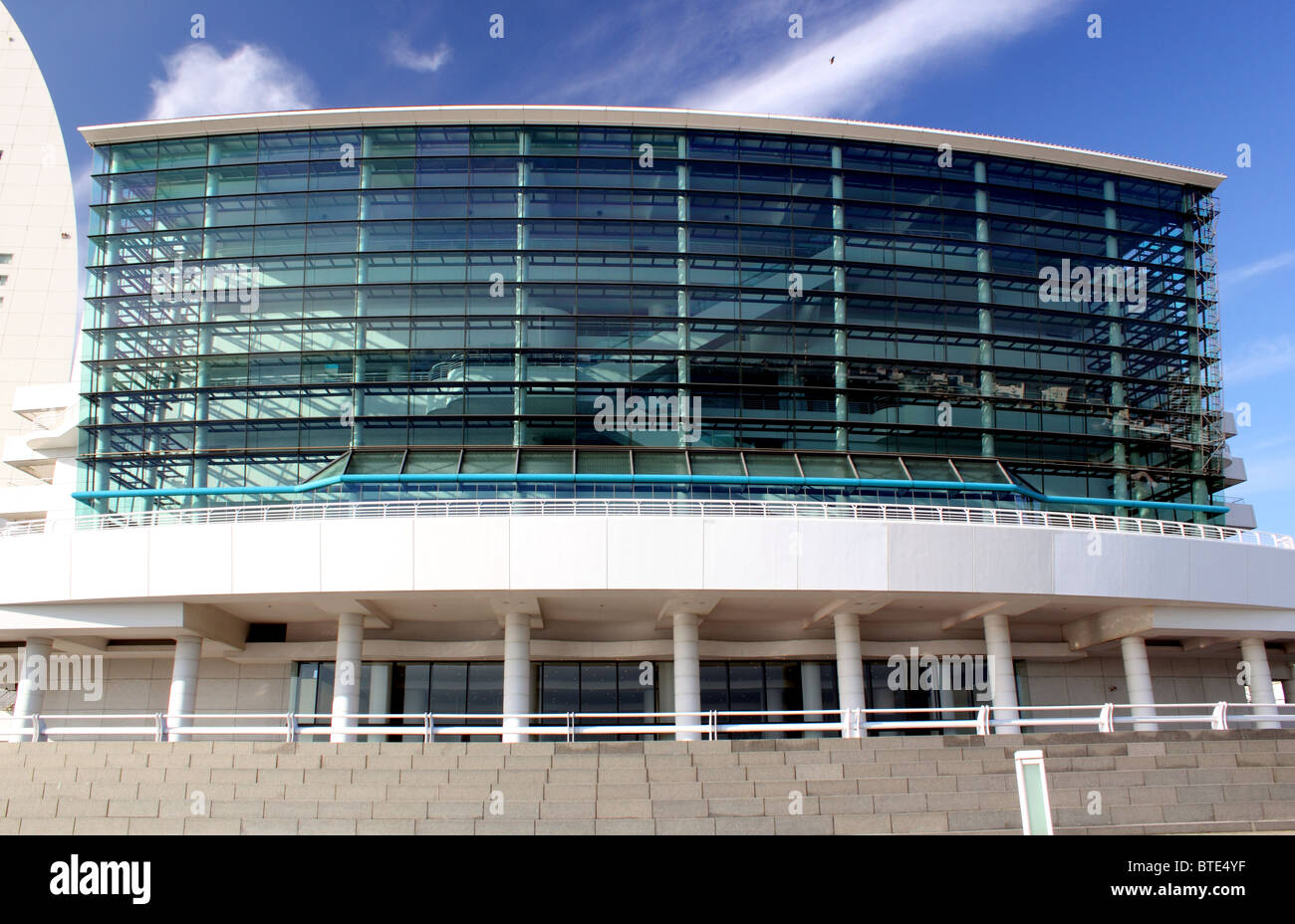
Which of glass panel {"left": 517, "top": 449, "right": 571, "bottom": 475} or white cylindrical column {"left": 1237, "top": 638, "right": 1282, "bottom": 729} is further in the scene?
glass panel {"left": 517, "top": 449, "right": 571, "bottom": 475}

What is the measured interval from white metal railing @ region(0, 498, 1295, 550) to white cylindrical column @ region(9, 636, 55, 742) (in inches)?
151

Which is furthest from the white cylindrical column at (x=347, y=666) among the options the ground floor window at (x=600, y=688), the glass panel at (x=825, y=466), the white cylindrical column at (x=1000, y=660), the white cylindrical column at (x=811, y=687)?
the white cylindrical column at (x=1000, y=660)

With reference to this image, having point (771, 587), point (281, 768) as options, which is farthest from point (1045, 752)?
point (281, 768)

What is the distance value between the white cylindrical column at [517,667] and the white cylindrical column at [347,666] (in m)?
4.78

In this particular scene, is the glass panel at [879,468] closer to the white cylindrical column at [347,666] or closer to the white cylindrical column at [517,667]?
the white cylindrical column at [517,667]

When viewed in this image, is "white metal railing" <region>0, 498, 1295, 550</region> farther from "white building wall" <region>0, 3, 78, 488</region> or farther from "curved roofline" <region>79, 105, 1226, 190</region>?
"white building wall" <region>0, 3, 78, 488</region>

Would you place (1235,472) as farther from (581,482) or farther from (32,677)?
(32,677)

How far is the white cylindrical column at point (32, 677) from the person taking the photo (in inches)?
1307

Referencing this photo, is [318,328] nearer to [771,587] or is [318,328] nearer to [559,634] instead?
[559,634]

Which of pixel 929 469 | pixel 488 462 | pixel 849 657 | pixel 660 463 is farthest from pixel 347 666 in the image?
pixel 929 469

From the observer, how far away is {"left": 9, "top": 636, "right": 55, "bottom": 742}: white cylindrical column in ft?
109

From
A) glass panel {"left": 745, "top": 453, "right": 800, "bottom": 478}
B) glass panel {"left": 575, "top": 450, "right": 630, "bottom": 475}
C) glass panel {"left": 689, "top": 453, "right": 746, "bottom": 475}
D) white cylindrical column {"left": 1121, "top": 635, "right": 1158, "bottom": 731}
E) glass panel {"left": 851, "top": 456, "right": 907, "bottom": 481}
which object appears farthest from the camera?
glass panel {"left": 851, "top": 456, "right": 907, "bottom": 481}

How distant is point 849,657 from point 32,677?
1045 inches

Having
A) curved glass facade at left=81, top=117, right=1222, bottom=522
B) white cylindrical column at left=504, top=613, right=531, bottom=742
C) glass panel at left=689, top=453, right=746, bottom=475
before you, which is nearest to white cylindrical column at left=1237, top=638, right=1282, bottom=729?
curved glass facade at left=81, top=117, right=1222, bottom=522
